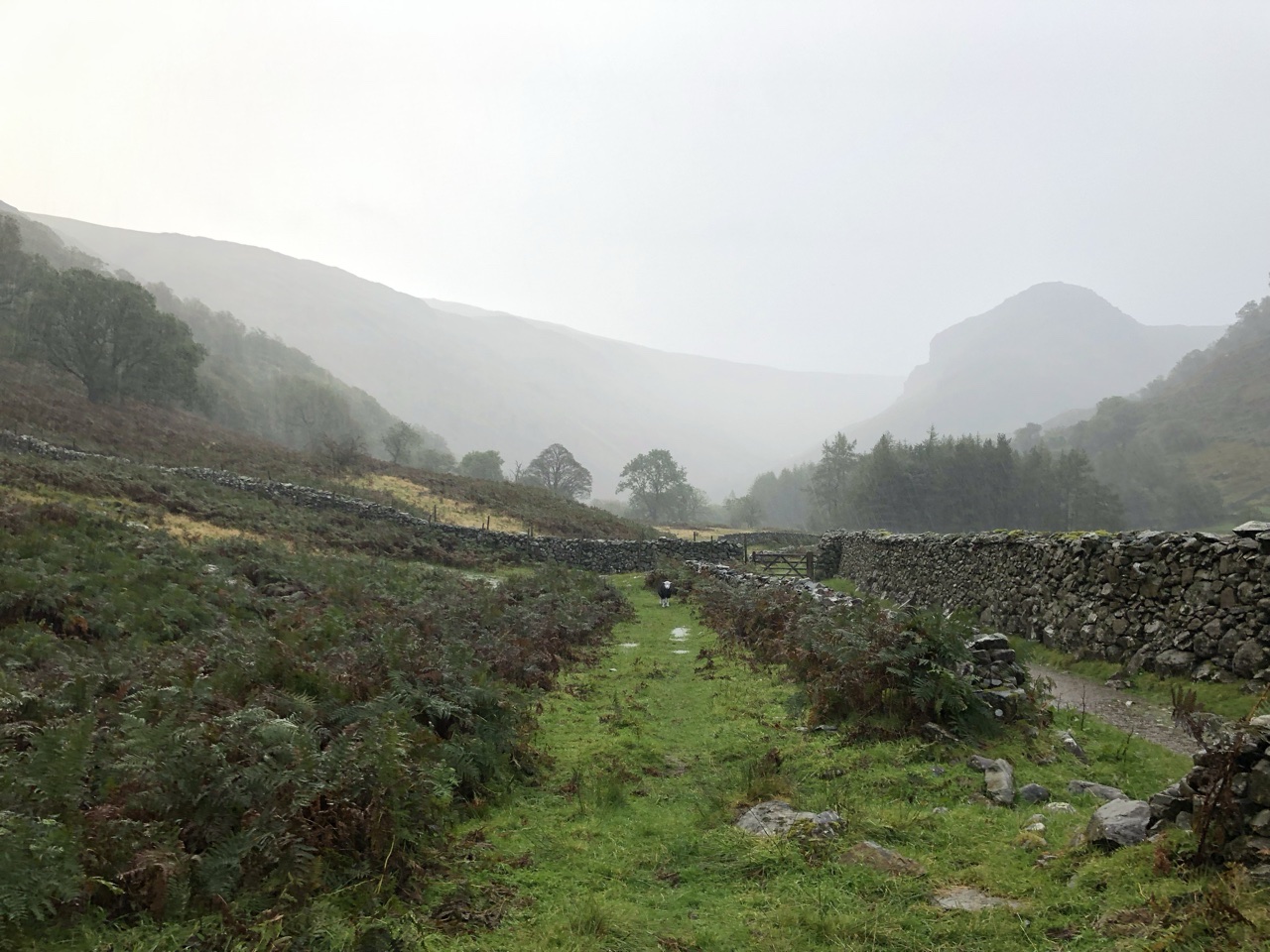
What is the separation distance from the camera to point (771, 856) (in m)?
4.93

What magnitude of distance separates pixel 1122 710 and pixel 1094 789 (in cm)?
373

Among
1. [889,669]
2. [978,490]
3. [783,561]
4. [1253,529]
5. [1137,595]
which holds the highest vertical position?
[978,490]

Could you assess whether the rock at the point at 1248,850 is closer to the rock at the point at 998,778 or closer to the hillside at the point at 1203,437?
the rock at the point at 998,778

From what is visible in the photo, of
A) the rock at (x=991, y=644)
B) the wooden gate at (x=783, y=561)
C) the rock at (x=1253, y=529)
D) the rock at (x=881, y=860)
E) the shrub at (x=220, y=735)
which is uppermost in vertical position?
the rock at (x=1253, y=529)

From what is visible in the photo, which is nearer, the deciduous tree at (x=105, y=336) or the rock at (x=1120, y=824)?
the rock at (x=1120, y=824)

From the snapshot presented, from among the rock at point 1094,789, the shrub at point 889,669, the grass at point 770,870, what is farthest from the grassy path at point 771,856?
the shrub at point 889,669

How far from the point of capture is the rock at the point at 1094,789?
18.5ft

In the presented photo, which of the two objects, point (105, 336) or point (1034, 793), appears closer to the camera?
point (1034, 793)

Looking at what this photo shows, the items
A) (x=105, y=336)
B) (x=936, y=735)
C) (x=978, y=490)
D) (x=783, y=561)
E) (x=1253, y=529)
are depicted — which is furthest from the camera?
(x=978, y=490)

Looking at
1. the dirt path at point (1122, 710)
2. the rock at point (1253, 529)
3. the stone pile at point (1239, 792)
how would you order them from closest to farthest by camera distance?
the stone pile at point (1239, 792) → the dirt path at point (1122, 710) → the rock at point (1253, 529)

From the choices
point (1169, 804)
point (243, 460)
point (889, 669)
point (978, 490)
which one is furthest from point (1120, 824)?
point (978, 490)

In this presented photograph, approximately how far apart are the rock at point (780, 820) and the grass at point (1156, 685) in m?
3.91

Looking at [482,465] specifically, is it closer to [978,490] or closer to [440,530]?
[978,490]

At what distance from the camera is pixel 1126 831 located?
4328 millimetres
